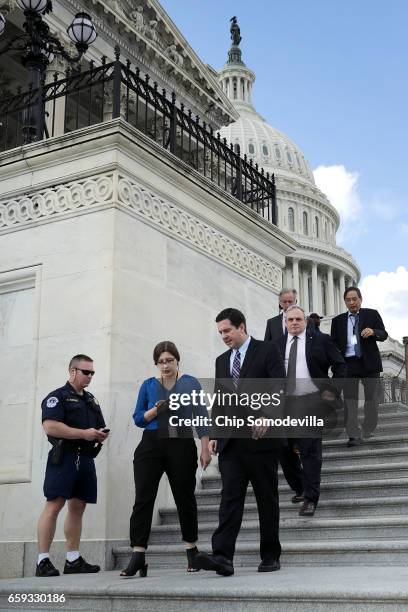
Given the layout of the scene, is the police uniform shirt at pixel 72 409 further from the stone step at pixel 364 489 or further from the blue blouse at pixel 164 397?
the stone step at pixel 364 489

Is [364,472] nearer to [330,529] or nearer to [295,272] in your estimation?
[330,529]

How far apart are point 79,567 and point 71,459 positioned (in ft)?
3.36

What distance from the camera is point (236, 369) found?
21.2ft

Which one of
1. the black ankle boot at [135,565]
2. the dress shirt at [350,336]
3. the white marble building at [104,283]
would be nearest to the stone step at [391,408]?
the white marble building at [104,283]

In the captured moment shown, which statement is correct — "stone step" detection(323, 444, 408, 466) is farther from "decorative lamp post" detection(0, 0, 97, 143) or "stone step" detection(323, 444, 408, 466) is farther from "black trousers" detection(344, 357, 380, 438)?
"decorative lamp post" detection(0, 0, 97, 143)

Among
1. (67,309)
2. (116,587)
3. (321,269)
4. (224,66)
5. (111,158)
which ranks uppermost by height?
(224,66)

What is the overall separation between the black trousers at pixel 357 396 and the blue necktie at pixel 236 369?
3336mm

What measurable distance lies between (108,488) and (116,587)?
2.53m

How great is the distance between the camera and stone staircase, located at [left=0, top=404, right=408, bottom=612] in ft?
15.6

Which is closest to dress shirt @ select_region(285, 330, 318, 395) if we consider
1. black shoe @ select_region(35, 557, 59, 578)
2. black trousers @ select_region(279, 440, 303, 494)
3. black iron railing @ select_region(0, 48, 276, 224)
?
black trousers @ select_region(279, 440, 303, 494)

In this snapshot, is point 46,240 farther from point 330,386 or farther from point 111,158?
point 330,386

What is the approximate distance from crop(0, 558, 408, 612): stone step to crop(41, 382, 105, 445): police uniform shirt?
1451 millimetres

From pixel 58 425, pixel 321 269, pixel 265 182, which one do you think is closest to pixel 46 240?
pixel 58 425

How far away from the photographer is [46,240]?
30.7 feet
